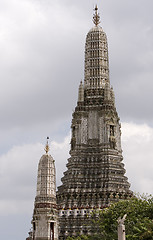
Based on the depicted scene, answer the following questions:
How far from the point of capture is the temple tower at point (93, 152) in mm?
80062

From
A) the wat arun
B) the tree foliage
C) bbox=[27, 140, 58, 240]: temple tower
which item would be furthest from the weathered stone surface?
the wat arun

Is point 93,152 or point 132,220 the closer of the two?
point 132,220

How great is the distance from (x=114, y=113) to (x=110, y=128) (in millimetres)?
3603

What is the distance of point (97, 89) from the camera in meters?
93.9

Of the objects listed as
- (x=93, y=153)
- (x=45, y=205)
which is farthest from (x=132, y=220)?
(x=93, y=153)

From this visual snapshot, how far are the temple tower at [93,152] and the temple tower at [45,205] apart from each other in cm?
2089

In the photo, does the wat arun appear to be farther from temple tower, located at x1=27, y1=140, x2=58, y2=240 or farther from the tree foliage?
temple tower, located at x1=27, y1=140, x2=58, y2=240

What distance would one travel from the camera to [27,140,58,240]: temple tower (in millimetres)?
55469

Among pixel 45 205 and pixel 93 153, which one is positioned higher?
pixel 93 153

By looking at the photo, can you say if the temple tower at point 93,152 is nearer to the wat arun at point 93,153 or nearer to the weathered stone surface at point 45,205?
the wat arun at point 93,153

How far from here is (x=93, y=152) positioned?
88.6 m

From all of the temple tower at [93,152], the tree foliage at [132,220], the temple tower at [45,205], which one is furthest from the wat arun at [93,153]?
the temple tower at [45,205]

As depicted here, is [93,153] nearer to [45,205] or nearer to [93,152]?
[93,152]

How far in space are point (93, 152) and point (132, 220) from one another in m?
31.2
